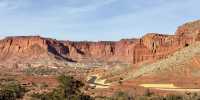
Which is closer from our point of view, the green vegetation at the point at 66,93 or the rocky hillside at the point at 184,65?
the green vegetation at the point at 66,93

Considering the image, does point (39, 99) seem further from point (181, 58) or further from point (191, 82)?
point (181, 58)

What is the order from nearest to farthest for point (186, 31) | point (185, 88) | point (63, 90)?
point (63, 90)
point (185, 88)
point (186, 31)

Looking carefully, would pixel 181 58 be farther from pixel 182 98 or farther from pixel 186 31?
pixel 182 98

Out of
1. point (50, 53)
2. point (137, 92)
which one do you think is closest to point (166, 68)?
point (137, 92)

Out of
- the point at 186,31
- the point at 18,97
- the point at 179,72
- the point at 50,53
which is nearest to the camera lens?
the point at 18,97

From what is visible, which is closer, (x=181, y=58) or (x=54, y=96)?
(x=54, y=96)

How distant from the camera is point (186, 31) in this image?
85438 millimetres

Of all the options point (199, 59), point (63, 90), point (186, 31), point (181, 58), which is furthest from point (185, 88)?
point (186, 31)

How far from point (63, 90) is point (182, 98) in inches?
399

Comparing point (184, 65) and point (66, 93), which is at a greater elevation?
point (184, 65)

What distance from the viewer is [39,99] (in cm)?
4269

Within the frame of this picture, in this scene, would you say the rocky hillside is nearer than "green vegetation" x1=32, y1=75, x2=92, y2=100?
No

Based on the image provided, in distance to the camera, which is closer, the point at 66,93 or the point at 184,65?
the point at 66,93

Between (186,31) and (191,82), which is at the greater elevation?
(186,31)
